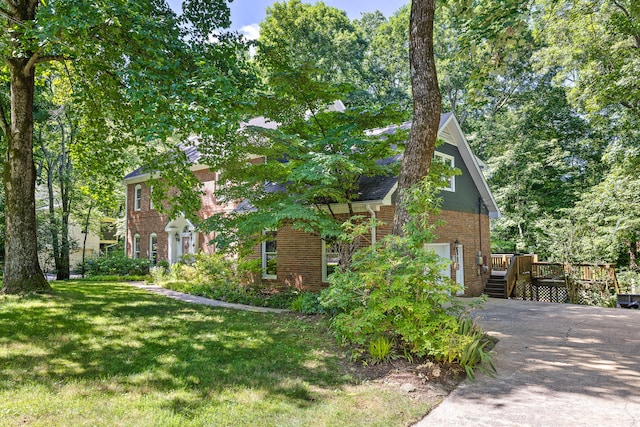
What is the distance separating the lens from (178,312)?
28.5 ft

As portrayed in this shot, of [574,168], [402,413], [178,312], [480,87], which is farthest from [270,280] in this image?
[574,168]

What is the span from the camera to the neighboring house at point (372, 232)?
36.4ft

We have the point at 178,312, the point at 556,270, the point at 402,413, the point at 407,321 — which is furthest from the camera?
the point at 556,270

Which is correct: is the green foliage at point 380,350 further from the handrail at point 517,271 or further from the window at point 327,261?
the handrail at point 517,271

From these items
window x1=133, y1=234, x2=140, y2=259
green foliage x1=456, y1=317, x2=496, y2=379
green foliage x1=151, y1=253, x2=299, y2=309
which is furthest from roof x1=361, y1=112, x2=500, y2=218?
window x1=133, y1=234, x2=140, y2=259

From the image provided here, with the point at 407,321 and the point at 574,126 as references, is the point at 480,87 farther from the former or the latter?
the point at 574,126

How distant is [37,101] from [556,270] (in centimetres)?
2175

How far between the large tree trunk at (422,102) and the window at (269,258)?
284 inches

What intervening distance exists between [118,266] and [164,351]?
558 inches

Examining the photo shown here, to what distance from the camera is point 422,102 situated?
684cm

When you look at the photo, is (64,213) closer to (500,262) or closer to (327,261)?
(327,261)

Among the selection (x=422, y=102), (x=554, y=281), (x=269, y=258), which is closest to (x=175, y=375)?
(x=422, y=102)

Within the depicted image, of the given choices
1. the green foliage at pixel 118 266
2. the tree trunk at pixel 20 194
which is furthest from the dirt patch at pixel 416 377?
the green foliage at pixel 118 266

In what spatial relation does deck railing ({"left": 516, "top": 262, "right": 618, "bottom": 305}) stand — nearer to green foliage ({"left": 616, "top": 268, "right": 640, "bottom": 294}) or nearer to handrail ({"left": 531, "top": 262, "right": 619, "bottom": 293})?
handrail ({"left": 531, "top": 262, "right": 619, "bottom": 293})
